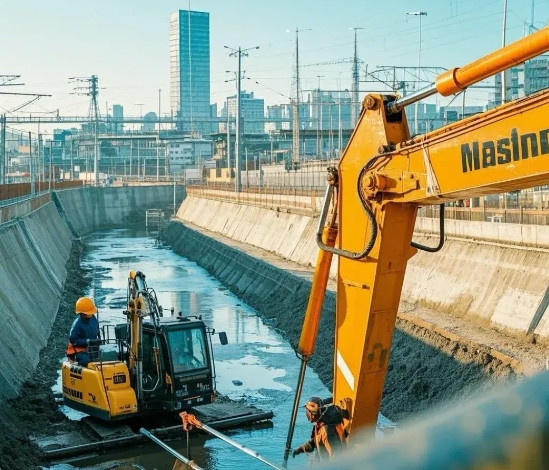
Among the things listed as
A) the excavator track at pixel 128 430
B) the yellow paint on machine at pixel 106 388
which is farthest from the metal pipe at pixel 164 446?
the yellow paint on machine at pixel 106 388

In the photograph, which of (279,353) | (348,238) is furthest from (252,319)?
(348,238)

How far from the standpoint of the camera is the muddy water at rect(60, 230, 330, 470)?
1573 centimetres

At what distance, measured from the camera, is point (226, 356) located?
25344 mm

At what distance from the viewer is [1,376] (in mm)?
17062

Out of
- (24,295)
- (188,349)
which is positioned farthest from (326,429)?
(24,295)

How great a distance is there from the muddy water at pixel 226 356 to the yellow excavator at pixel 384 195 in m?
4.29

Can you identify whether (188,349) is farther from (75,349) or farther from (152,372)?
(75,349)

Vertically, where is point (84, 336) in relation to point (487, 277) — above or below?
below

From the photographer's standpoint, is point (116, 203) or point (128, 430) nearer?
point (128, 430)

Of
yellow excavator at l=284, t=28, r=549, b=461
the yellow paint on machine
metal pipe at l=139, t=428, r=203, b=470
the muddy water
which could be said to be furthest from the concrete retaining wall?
yellow excavator at l=284, t=28, r=549, b=461

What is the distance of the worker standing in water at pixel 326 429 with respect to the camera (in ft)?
29.8

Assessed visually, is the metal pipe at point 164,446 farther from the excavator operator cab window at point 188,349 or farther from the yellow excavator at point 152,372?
the excavator operator cab window at point 188,349

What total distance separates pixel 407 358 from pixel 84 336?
730 centimetres

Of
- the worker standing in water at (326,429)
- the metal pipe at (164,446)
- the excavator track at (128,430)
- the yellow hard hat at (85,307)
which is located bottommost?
the excavator track at (128,430)
